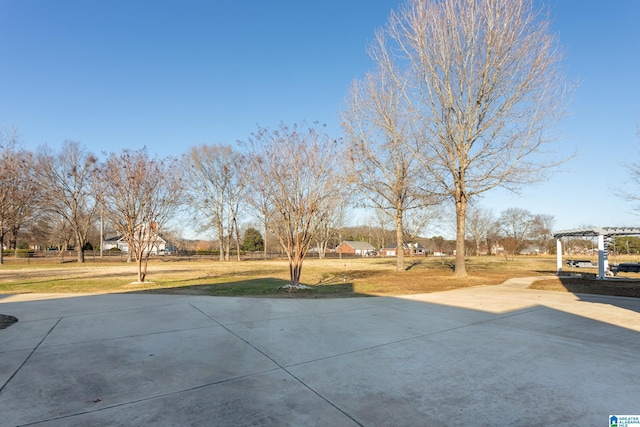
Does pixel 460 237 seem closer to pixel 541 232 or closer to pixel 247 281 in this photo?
pixel 247 281

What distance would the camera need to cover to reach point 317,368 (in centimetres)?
387

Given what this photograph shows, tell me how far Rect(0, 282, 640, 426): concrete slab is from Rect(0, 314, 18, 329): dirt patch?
8.1 inches

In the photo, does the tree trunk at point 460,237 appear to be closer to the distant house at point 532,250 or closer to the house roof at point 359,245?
the distant house at point 532,250

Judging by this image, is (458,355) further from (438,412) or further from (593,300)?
(593,300)

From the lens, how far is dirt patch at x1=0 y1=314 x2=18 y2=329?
5.87 meters

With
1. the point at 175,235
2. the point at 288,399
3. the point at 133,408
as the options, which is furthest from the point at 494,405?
the point at 175,235

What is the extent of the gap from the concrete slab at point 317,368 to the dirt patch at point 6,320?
0.21m

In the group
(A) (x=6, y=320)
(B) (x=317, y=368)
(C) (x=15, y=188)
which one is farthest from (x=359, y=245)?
(B) (x=317, y=368)

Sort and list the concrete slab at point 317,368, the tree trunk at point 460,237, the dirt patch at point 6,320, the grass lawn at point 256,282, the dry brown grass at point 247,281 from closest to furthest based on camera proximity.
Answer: the concrete slab at point 317,368
the dirt patch at point 6,320
the grass lawn at point 256,282
the dry brown grass at point 247,281
the tree trunk at point 460,237

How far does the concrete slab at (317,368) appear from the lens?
9.25 feet

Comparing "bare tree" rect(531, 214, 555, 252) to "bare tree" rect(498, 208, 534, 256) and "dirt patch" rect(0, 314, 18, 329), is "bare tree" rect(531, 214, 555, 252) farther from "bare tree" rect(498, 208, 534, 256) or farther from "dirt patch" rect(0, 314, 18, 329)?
"dirt patch" rect(0, 314, 18, 329)

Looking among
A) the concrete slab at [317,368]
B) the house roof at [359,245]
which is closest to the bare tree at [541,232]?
the house roof at [359,245]

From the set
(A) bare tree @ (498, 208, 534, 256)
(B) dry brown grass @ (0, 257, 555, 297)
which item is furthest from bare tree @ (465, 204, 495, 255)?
(B) dry brown grass @ (0, 257, 555, 297)

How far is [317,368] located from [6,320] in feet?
20.5
